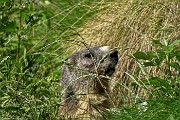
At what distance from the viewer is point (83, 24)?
7727 mm

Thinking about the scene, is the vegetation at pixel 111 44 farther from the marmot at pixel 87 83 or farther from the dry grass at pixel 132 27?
the marmot at pixel 87 83

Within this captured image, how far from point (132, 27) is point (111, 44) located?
0.38m

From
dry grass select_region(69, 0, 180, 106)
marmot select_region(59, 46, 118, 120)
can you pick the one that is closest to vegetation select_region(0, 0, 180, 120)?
dry grass select_region(69, 0, 180, 106)

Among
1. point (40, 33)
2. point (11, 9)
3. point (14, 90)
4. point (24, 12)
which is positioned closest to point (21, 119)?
point (14, 90)

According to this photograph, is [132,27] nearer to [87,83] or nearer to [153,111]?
[87,83]

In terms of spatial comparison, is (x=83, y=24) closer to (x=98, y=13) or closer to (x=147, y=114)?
(x=98, y=13)

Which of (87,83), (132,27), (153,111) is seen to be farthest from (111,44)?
(153,111)

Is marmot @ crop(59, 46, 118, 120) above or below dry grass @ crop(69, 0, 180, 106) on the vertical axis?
below

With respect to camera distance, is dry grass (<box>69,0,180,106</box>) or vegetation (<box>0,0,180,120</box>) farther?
dry grass (<box>69,0,180,106</box>)

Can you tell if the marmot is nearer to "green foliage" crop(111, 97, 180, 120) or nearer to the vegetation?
the vegetation

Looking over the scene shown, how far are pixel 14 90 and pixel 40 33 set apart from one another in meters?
3.69

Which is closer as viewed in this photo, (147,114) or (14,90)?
(147,114)

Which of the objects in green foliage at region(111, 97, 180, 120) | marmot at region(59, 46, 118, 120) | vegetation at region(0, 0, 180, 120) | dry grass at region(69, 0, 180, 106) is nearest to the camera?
green foliage at region(111, 97, 180, 120)

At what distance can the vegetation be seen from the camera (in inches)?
163
